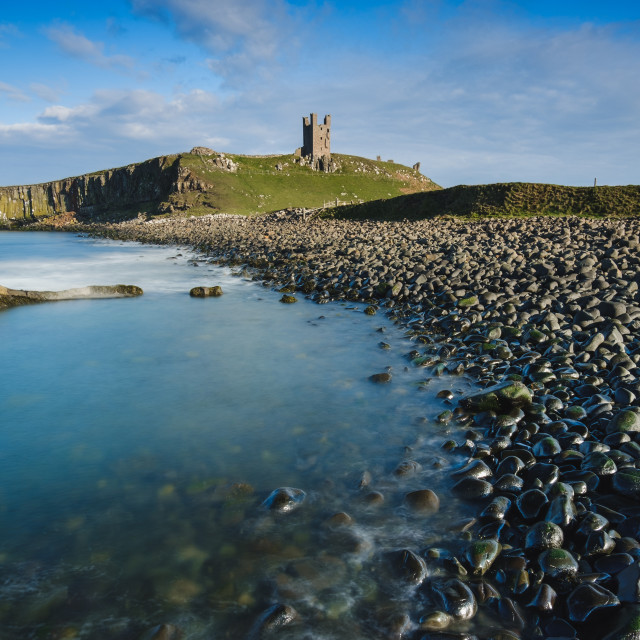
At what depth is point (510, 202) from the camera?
109 feet

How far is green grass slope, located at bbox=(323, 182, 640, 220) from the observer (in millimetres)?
28938

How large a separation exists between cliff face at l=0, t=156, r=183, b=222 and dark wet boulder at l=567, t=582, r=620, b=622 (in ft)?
340

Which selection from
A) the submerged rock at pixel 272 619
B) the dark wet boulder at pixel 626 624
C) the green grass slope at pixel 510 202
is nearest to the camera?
the dark wet boulder at pixel 626 624

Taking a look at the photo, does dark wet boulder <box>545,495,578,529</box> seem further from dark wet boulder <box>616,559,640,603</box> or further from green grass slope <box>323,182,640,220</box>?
green grass slope <box>323,182,640,220</box>

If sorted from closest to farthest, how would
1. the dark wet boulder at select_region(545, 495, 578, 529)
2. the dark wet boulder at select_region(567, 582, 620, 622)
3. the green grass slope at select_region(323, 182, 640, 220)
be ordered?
the dark wet boulder at select_region(567, 582, 620, 622) → the dark wet boulder at select_region(545, 495, 578, 529) → the green grass slope at select_region(323, 182, 640, 220)

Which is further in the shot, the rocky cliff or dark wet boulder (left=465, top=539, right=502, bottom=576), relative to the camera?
the rocky cliff

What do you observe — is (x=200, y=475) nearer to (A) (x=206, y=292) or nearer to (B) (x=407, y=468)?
(B) (x=407, y=468)

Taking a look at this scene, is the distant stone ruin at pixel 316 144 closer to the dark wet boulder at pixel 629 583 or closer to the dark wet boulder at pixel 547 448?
the dark wet boulder at pixel 547 448

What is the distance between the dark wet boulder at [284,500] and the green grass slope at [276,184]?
85506 mm

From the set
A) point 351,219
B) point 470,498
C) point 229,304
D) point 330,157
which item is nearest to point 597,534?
point 470,498

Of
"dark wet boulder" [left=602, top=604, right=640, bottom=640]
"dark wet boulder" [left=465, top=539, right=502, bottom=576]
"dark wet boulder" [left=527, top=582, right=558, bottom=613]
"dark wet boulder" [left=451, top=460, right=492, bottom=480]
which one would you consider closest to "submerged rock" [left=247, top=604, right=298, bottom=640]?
"dark wet boulder" [left=465, top=539, right=502, bottom=576]

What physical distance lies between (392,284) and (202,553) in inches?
422

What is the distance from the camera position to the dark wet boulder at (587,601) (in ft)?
9.33

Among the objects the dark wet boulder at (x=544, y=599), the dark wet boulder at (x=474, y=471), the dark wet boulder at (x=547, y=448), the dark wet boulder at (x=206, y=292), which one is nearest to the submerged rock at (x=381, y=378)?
Answer: the dark wet boulder at (x=474, y=471)
